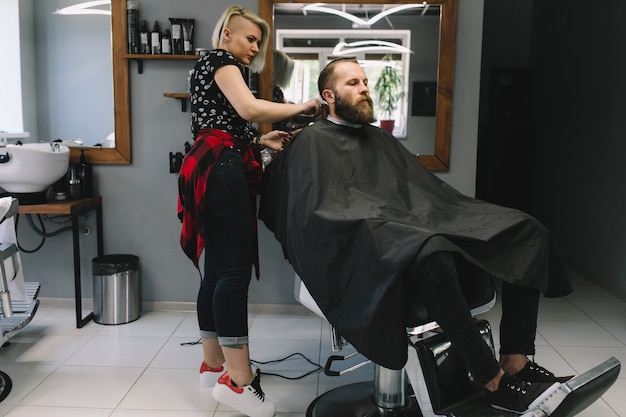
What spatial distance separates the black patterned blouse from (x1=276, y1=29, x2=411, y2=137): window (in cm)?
89

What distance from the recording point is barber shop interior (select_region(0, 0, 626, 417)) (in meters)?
1.70

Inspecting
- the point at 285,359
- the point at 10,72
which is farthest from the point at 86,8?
the point at 285,359

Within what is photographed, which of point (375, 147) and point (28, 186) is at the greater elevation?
point (375, 147)

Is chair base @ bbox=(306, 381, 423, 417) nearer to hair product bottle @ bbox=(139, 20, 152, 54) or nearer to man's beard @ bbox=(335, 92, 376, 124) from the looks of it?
man's beard @ bbox=(335, 92, 376, 124)

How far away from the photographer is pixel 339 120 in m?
2.19

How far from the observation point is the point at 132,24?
294 cm

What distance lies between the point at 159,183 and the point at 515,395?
7.06 ft

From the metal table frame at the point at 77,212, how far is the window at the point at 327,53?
1.17m

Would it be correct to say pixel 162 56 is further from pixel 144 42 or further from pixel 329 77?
pixel 329 77

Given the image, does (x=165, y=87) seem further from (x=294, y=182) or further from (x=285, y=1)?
(x=294, y=182)

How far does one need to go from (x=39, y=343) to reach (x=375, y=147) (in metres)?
1.83

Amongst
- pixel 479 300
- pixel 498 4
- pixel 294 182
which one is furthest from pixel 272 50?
pixel 498 4

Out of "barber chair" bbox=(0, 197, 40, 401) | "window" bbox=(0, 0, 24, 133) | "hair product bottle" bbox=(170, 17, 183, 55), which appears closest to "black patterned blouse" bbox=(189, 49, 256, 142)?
"barber chair" bbox=(0, 197, 40, 401)

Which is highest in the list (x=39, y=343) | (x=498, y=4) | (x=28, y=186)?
(x=498, y=4)
